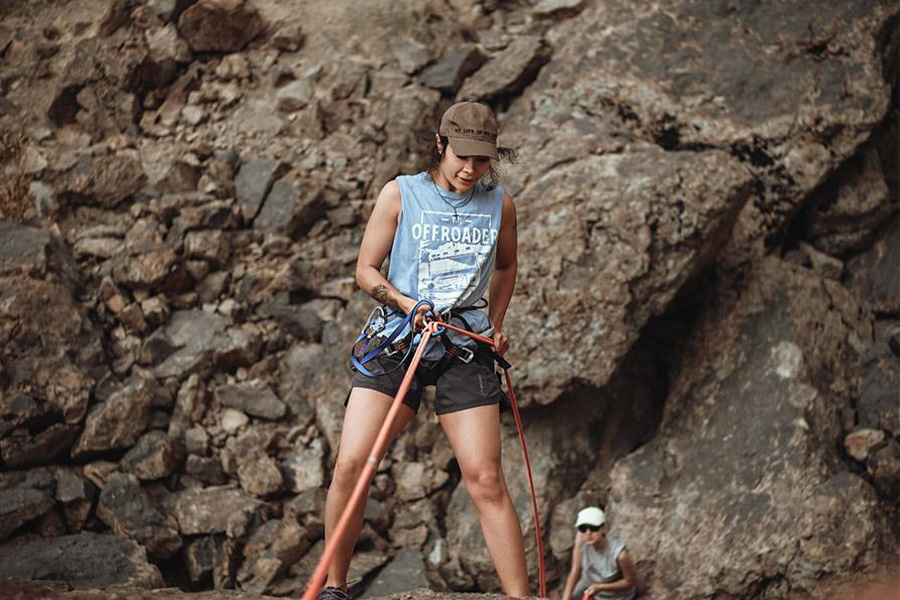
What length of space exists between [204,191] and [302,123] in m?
0.97

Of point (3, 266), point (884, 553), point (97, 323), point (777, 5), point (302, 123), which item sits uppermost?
point (777, 5)

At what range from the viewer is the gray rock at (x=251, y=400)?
661 cm

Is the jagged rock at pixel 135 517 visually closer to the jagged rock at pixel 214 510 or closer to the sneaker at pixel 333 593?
the jagged rock at pixel 214 510

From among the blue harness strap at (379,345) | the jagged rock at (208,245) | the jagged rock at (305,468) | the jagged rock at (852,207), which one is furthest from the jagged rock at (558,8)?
the blue harness strap at (379,345)

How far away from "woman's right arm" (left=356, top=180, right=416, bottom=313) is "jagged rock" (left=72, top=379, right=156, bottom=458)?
9.86 ft

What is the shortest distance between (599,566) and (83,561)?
10.4 feet

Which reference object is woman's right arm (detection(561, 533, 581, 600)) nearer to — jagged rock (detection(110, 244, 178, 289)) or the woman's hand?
the woman's hand

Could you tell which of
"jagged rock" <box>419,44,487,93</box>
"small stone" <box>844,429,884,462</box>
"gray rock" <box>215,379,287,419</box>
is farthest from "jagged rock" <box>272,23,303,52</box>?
"small stone" <box>844,429,884,462</box>

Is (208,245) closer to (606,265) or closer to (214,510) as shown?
(214,510)

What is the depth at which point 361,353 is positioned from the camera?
3.97 meters

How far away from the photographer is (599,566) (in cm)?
595

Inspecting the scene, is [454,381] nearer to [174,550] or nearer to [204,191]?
[174,550]

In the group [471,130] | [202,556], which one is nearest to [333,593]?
[471,130]

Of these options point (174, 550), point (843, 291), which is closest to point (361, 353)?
point (174, 550)
